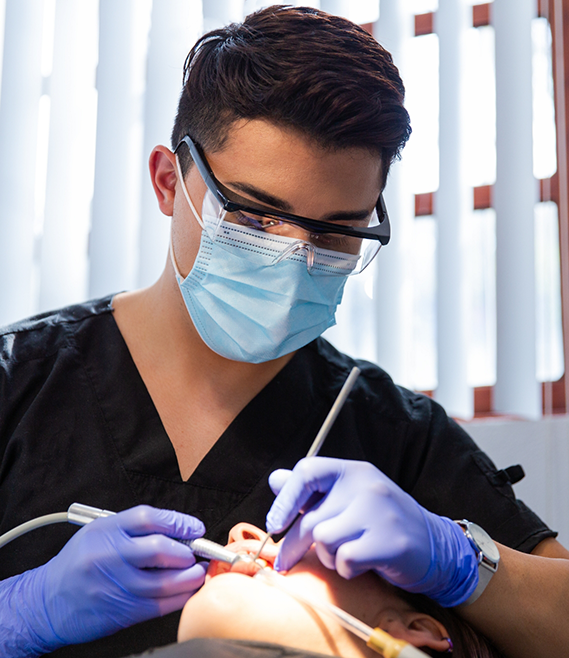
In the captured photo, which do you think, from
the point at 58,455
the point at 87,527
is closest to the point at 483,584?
the point at 87,527

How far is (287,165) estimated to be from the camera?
120 cm

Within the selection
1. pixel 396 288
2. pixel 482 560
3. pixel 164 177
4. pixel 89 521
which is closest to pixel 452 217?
pixel 396 288

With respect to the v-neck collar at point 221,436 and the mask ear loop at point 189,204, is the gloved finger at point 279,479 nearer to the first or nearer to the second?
the v-neck collar at point 221,436

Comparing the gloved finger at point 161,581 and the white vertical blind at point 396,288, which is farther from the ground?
the white vertical blind at point 396,288

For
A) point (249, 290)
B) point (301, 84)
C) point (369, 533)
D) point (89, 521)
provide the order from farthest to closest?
point (249, 290) < point (301, 84) < point (89, 521) < point (369, 533)

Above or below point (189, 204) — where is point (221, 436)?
below

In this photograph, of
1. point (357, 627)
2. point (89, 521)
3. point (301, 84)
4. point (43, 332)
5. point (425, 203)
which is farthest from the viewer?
point (425, 203)

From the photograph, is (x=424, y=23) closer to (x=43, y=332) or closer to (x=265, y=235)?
(x=265, y=235)

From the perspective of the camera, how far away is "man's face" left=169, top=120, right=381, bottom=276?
1195mm

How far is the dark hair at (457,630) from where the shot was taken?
1.08 m

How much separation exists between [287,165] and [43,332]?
64cm

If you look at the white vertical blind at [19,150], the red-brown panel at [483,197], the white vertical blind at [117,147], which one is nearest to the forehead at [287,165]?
the red-brown panel at [483,197]

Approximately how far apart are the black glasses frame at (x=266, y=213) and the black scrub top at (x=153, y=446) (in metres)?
0.39

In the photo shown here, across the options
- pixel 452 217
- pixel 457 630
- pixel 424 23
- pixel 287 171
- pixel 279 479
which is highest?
pixel 424 23
